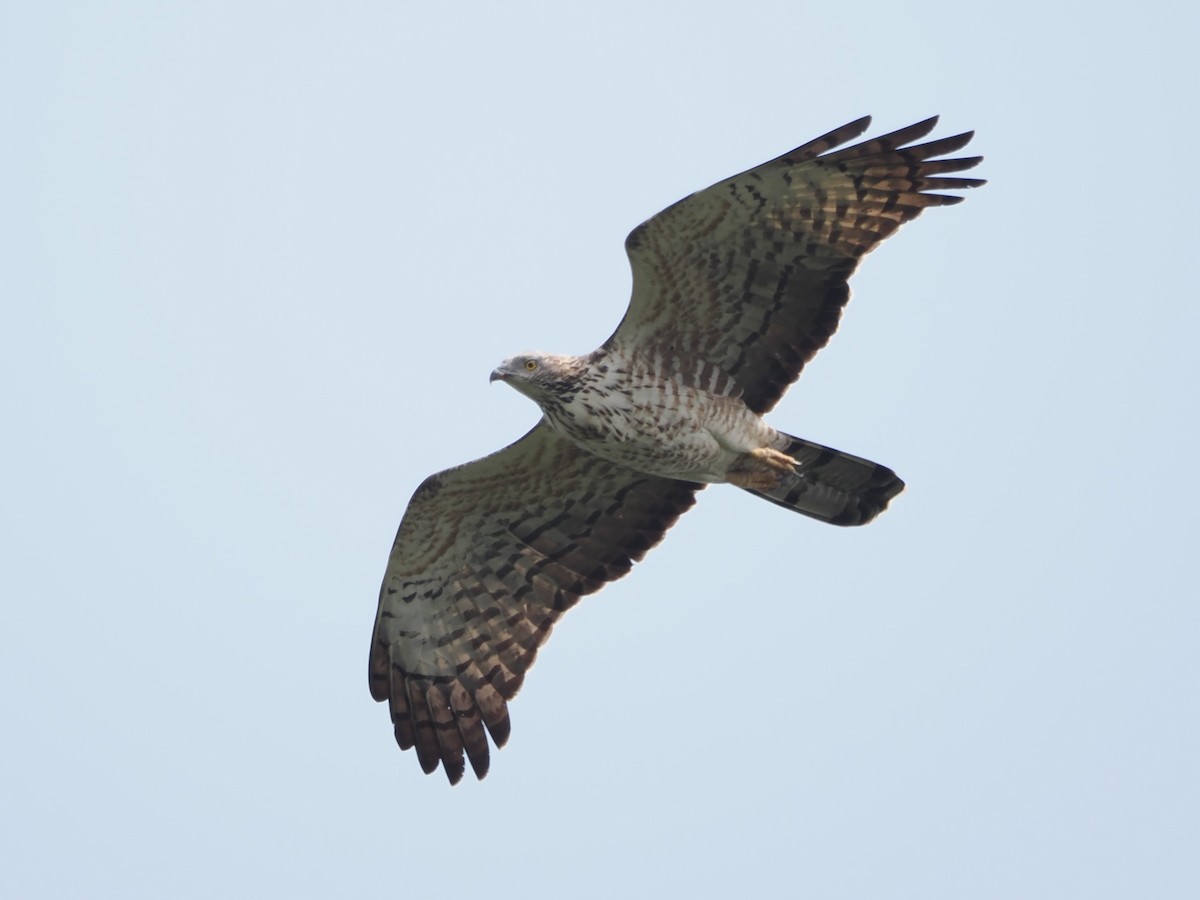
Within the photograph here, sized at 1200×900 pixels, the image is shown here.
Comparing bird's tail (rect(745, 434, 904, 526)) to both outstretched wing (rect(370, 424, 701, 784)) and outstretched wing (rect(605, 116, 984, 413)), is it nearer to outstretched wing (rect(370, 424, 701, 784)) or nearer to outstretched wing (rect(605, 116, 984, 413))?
outstretched wing (rect(605, 116, 984, 413))

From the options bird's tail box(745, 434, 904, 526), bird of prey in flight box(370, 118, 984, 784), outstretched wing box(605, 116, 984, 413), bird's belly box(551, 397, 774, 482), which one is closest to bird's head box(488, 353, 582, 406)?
bird of prey in flight box(370, 118, 984, 784)

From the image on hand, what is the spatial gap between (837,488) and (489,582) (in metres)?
2.58

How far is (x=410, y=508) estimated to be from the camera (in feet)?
40.8

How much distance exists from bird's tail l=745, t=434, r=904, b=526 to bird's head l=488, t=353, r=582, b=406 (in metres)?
1.60

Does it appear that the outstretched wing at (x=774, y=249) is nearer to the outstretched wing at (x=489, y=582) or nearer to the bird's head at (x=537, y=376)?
the bird's head at (x=537, y=376)

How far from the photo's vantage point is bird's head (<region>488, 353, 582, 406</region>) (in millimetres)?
11375

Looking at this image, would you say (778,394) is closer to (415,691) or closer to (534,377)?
(534,377)

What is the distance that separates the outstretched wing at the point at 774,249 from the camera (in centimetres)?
1129

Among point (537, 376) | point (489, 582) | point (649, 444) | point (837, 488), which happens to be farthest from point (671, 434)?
point (489, 582)

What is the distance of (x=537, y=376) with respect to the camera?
1136cm

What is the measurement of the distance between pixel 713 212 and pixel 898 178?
1193 mm

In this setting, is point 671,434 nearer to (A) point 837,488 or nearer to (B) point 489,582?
(A) point 837,488

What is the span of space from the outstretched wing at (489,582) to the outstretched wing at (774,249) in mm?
1195

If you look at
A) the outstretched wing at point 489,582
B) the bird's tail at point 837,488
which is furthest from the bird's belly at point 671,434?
the outstretched wing at point 489,582
